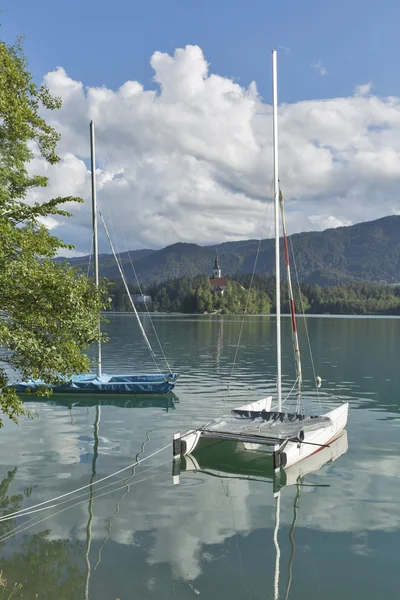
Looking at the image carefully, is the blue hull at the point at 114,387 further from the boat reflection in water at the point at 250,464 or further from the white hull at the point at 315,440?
the white hull at the point at 315,440

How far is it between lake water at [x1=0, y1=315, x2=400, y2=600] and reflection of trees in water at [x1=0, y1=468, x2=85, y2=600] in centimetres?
4

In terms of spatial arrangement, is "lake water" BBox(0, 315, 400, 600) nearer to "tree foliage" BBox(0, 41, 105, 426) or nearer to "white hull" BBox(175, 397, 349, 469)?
"white hull" BBox(175, 397, 349, 469)

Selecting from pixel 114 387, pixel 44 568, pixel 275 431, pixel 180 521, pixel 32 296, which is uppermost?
pixel 32 296

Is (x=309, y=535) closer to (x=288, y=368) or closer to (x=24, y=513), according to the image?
(x=24, y=513)

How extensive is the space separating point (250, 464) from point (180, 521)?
756 centimetres

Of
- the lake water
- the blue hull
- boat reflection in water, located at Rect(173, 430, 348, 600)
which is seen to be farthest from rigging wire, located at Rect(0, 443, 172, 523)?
the blue hull

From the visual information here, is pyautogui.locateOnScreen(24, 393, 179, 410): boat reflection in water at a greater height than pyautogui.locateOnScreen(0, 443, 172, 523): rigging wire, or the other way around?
pyautogui.locateOnScreen(0, 443, 172, 523): rigging wire

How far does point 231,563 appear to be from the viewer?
14.3 m

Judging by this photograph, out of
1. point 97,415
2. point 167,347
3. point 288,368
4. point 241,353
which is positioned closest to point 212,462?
point 97,415

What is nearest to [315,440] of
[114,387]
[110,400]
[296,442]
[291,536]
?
[296,442]

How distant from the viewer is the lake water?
1325cm

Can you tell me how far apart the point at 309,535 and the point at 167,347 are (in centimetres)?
6935

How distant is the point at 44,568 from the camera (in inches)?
541

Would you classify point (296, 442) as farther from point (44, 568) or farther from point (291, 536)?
point (44, 568)
